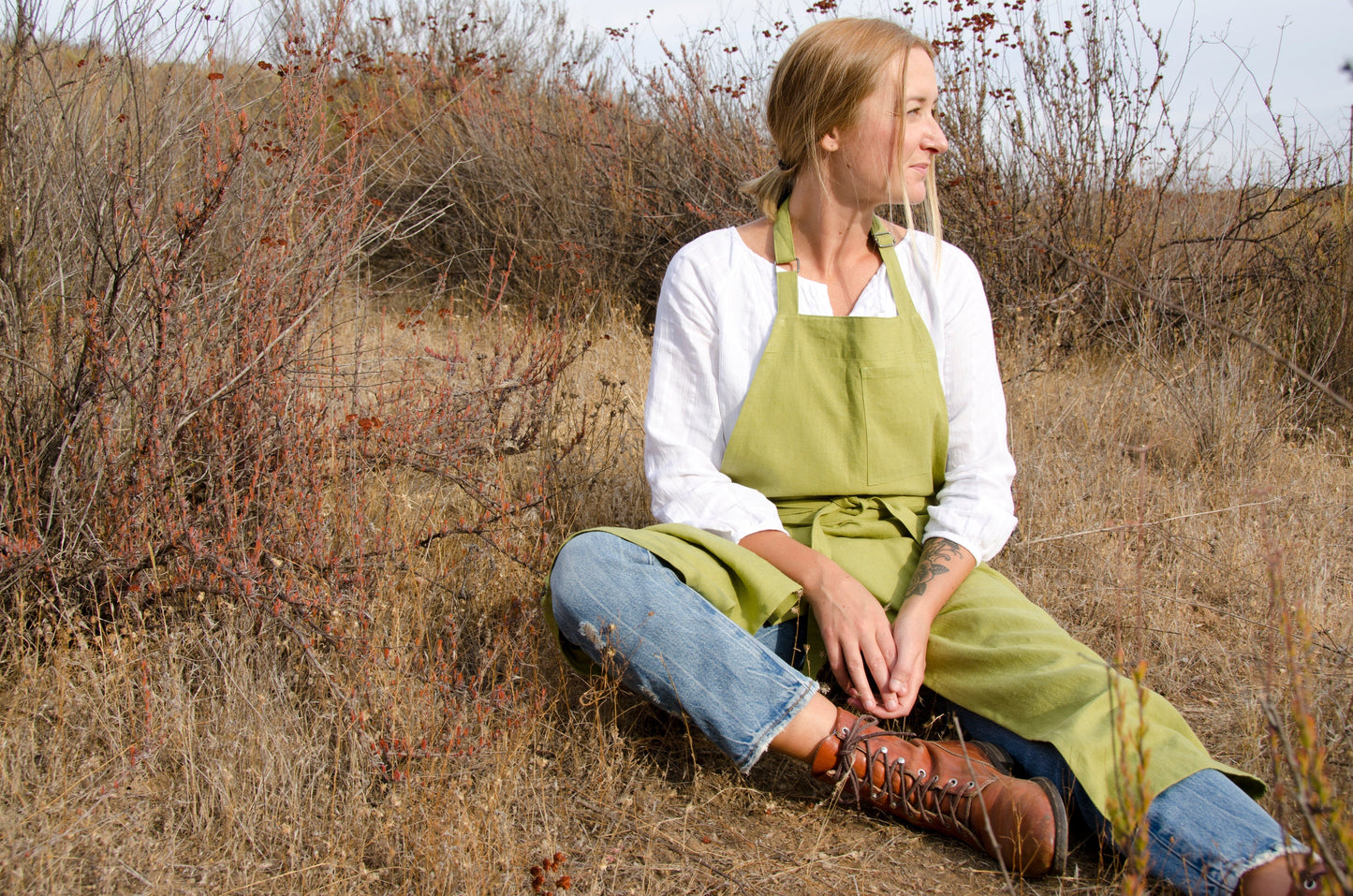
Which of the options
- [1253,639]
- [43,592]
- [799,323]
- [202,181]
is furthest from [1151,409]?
[43,592]

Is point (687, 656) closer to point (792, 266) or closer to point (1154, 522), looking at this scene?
point (792, 266)

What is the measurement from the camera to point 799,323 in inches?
87.2

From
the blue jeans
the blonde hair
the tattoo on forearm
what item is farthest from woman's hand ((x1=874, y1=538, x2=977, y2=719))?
the blonde hair

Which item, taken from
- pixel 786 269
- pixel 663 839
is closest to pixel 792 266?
pixel 786 269

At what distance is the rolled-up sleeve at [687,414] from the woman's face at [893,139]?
39cm

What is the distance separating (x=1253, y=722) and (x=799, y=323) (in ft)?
4.14

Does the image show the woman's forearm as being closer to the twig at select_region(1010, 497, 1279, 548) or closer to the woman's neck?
the woman's neck

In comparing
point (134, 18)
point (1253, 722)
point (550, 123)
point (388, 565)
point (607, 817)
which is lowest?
point (607, 817)

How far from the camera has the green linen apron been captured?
198cm

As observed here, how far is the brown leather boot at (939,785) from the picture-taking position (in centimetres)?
173

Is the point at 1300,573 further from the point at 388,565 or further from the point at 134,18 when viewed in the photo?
the point at 134,18

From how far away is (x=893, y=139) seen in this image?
7.13 ft

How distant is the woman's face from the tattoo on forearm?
74 cm

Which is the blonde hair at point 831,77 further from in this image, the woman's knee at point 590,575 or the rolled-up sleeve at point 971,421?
the woman's knee at point 590,575
